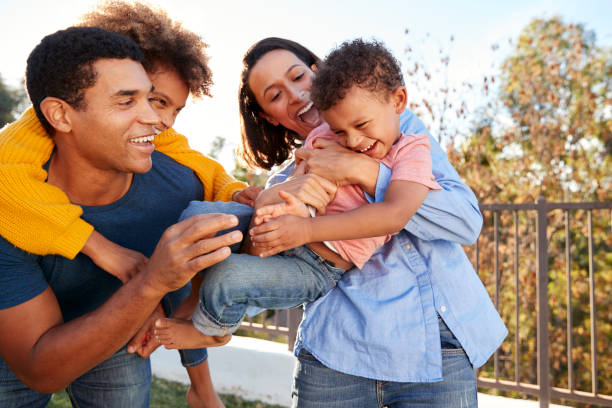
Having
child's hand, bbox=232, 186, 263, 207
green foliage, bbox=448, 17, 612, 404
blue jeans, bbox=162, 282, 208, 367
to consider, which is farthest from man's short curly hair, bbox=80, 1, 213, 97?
green foliage, bbox=448, 17, 612, 404

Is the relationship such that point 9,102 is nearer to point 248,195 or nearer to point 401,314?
point 248,195

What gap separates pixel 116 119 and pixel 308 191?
34.5 inches

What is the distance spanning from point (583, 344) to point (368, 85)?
10.2 meters

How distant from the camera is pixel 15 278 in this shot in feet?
6.48

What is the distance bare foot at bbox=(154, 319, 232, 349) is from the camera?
76.5 inches

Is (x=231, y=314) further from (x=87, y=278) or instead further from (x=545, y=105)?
(x=545, y=105)

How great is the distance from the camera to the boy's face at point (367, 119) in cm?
190

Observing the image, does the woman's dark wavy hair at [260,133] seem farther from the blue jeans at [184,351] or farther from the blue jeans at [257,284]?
the blue jeans at [257,284]

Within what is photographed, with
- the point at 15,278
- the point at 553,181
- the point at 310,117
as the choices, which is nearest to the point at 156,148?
the point at 310,117

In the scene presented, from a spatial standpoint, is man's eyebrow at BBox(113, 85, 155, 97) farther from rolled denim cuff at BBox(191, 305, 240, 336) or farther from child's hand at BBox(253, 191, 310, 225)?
rolled denim cuff at BBox(191, 305, 240, 336)

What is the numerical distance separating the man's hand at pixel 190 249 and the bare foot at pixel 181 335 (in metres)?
0.22

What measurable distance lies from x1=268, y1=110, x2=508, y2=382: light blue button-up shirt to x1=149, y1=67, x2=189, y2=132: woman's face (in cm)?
121

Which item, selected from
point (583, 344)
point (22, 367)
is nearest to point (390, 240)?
point (22, 367)

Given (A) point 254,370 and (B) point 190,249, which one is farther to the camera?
(A) point 254,370
